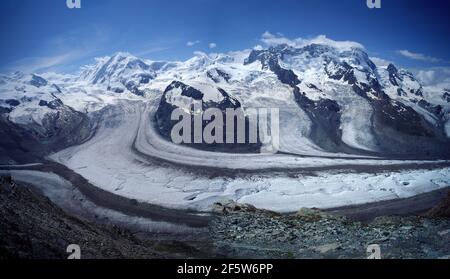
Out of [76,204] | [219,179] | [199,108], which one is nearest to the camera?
[76,204]

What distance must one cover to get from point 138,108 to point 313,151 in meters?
32.1

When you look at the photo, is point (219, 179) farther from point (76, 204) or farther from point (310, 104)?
point (310, 104)

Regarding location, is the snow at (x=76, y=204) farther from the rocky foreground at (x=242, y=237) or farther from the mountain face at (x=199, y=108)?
the mountain face at (x=199, y=108)

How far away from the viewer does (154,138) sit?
1812 inches

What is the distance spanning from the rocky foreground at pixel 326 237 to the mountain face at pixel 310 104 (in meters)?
28.5

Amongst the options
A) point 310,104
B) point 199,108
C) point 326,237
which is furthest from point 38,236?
point 310,104

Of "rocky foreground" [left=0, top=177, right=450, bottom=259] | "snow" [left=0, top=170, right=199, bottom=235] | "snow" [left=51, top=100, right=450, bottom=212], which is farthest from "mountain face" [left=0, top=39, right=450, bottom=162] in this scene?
"rocky foreground" [left=0, top=177, right=450, bottom=259]

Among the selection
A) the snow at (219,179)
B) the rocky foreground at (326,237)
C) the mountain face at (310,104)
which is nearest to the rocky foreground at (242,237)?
the rocky foreground at (326,237)

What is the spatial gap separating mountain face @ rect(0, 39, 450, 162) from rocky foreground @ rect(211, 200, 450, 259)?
2849 centimetres

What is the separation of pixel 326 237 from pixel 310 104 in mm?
54167

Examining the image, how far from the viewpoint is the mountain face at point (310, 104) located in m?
49.7

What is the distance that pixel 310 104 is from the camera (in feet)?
213
